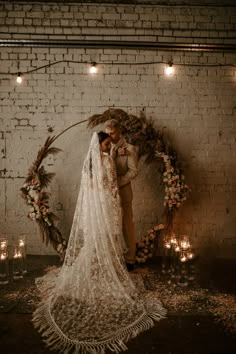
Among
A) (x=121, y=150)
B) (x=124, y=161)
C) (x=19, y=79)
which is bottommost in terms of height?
(x=124, y=161)

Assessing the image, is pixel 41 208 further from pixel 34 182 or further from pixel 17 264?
pixel 17 264

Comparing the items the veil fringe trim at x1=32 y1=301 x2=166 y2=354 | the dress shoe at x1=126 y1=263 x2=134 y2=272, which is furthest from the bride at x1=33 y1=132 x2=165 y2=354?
the dress shoe at x1=126 y1=263 x2=134 y2=272

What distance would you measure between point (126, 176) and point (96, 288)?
4.88 feet

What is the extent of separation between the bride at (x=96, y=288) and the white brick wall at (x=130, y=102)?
1285 millimetres

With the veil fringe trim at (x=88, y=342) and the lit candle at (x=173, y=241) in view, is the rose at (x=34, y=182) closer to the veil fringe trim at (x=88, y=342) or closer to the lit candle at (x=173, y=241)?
the veil fringe trim at (x=88, y=342)

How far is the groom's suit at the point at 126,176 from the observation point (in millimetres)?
4164

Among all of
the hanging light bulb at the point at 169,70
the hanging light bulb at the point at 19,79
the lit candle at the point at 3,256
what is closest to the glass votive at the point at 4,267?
the lit candle at the point at 3,256

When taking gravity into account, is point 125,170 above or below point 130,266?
above

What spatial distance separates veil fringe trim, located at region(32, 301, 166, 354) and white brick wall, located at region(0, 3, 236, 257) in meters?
1.97

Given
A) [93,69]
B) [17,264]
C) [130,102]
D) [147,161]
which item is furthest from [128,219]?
[93,69]

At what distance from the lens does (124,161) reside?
424cm

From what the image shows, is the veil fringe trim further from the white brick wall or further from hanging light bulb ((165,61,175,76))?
hanging light bulb ((165,61,175,76))

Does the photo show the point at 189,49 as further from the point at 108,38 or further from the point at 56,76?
the point at 56,76

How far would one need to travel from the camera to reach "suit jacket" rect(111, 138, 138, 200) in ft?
13.6
